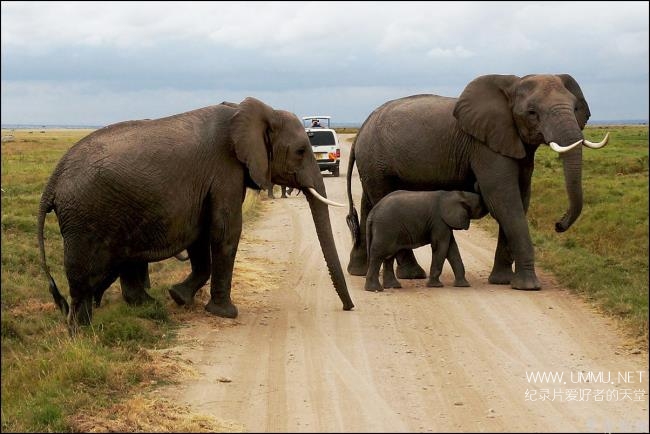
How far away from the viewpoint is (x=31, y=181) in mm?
29672

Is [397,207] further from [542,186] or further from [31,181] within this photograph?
[31,181]

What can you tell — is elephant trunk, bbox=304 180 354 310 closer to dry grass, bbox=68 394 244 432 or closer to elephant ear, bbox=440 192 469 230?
elephant ear, bbox=440 192 469 230

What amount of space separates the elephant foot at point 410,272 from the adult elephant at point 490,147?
15 millimetres

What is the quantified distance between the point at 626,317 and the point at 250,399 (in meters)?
4.61

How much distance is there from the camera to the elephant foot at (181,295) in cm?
1110

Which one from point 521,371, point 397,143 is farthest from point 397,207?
point 521,371

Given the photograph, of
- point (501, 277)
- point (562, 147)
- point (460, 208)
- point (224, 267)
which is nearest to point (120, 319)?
point (224, 267)

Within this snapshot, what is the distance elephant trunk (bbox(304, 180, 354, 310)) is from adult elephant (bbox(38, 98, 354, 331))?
14 mm

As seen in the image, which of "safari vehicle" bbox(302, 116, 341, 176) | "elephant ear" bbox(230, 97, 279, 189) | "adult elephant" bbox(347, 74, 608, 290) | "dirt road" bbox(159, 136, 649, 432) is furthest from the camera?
"safari vehicle" bbox(302, 116, 341, 176)

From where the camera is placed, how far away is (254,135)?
10.6 metres

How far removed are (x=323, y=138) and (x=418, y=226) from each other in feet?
79.6

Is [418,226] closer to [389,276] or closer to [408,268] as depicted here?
[389,276]

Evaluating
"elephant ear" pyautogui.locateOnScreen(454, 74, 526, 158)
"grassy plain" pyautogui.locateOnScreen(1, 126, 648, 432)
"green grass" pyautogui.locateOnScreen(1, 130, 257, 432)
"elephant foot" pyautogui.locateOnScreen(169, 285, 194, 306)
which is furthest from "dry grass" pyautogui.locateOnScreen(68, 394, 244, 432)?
"elephant ear" pyautogui.locateOnScreen(454, 74, 526, 158)

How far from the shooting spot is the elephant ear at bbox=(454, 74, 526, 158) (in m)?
12.5
